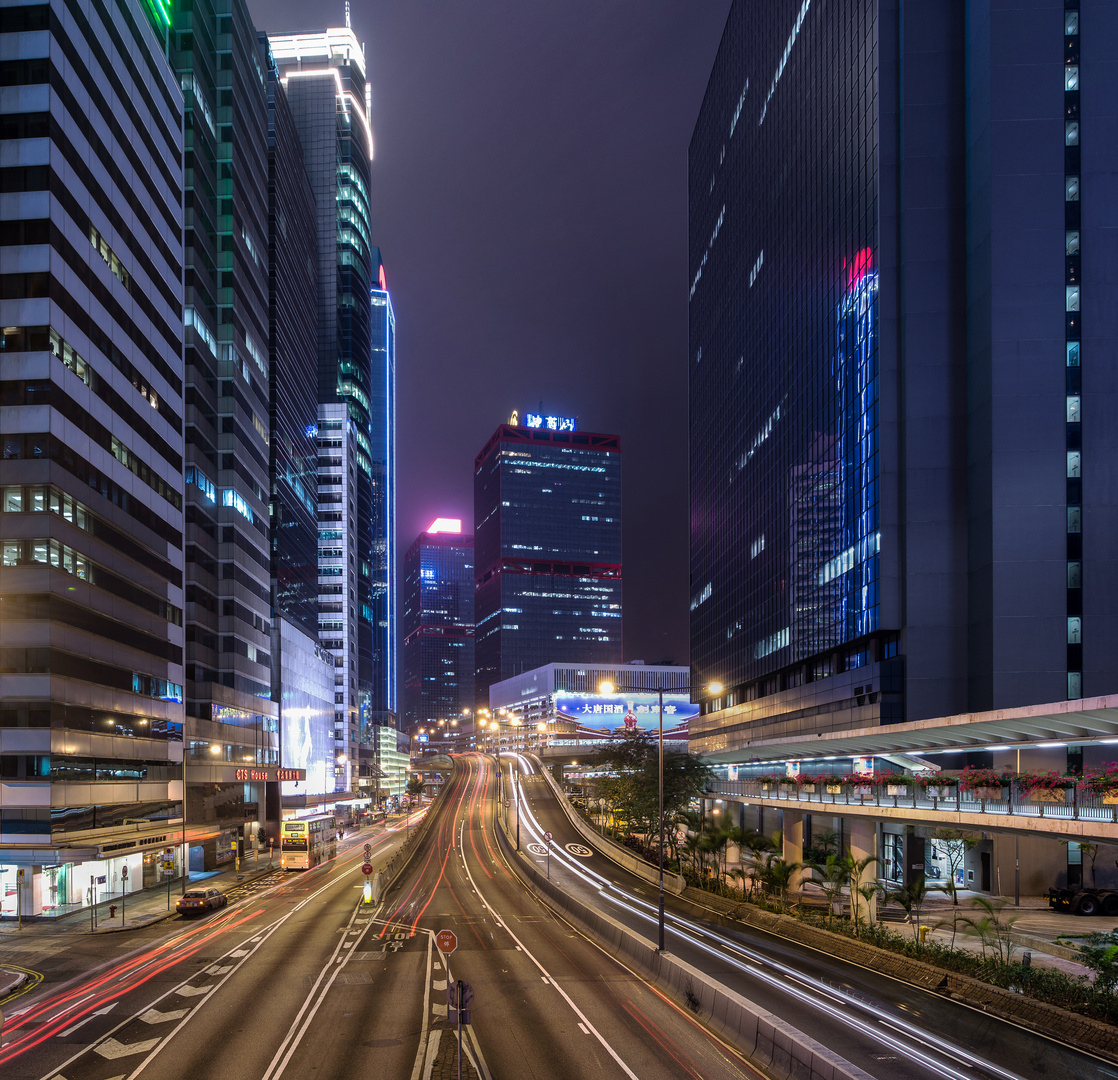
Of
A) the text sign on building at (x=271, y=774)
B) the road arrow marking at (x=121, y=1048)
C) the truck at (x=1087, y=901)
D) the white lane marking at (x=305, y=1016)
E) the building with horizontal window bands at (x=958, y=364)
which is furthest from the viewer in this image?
the text sign on building at (x=271, y=774)

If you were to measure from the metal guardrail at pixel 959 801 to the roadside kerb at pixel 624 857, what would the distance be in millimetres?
7912

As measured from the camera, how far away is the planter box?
30.0 meters

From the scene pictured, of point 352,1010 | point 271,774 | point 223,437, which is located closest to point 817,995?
point 352,1010

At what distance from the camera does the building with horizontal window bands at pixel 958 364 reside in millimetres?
74375

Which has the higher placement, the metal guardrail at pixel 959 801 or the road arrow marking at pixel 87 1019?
the metal guardrail at pixel 959 801

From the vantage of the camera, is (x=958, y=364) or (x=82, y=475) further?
(x=958, y=364)

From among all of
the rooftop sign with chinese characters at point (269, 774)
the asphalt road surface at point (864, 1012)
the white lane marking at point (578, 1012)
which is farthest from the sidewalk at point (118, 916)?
the asphalt road surface at point (864, 1012)

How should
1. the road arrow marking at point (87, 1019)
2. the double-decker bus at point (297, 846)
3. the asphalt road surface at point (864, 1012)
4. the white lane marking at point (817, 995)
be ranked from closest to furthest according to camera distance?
the asphalt road surface at point (864, 1012) → the white lane marking at point (817, 995) → the road arrow marking at point (87, 1019) → the double-decker bus at point (297, 846)

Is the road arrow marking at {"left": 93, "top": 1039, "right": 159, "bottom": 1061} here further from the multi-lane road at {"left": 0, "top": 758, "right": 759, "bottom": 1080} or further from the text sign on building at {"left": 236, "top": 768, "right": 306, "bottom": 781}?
the text sign on building at {"left": 236, "top": 768, "right": 306, "bottom": 781}

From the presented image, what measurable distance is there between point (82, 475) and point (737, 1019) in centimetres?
5179

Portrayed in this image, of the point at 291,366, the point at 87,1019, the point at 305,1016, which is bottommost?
the point at 87,1019

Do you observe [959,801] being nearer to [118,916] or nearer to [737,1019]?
[737,1019]

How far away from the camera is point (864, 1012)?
29391mm

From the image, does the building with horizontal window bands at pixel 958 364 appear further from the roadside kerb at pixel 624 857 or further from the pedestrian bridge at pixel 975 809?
the pedestrian bridge at pixel 975 809
